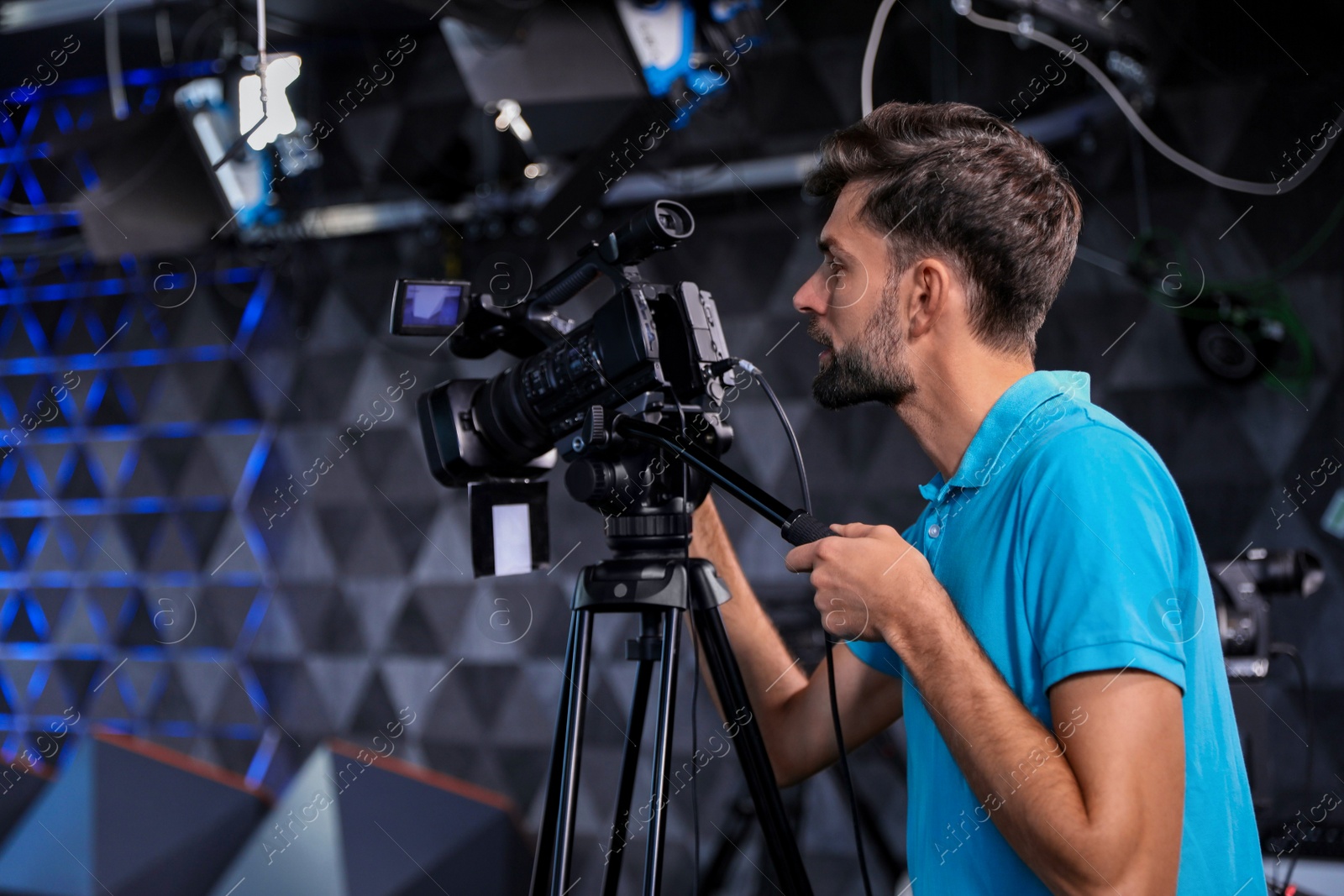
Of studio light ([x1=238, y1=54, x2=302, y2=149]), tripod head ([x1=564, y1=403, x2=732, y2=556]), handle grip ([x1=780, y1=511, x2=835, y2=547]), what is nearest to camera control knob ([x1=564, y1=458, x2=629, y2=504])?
tripod head ([x1=564, y1=403, x2=732, y2=556])

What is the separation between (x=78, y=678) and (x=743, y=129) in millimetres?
3358

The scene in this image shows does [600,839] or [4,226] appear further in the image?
[4,226]

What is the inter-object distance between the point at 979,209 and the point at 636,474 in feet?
1.65

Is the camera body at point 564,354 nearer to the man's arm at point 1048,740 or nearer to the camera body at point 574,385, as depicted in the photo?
the camera body at point 574,385

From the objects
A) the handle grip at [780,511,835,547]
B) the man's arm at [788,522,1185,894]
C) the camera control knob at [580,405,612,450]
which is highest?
the camera control knob at [580,405,612,450]

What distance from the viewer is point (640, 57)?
99.5 inches

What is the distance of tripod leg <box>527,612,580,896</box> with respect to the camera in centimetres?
117

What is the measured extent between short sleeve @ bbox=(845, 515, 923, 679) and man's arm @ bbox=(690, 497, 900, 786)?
0.5 inches

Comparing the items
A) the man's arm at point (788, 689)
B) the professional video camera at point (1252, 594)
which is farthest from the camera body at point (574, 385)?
the professional video camera at point (1252, 594)

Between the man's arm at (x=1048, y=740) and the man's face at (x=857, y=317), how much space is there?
0.25 m

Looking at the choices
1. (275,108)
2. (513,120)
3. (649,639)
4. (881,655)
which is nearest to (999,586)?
(881,655)

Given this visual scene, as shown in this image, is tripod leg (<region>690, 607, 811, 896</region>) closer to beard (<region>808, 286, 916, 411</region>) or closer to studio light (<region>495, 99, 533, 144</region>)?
beard (<region>808, 286, 916, 411</region>)

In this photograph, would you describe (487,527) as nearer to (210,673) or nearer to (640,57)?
(640,57)

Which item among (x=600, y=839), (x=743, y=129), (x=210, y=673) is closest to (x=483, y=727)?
(x=600, y=839)
